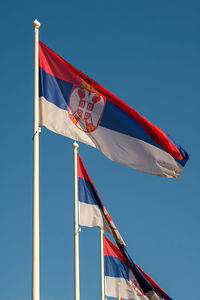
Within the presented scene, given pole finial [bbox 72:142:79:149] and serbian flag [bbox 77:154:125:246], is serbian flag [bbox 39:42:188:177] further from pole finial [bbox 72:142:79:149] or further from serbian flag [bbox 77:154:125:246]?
pole finial [bbox 72:142:79:149]

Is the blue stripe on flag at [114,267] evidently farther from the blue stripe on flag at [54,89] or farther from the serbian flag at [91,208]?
the blue stripe on flag at [54,89]

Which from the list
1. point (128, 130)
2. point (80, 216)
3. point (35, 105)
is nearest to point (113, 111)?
point (128, 130)

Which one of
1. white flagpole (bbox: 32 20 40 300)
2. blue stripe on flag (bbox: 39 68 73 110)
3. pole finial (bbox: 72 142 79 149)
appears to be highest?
blue stripe on flag (bbox: 39 68 73 110)

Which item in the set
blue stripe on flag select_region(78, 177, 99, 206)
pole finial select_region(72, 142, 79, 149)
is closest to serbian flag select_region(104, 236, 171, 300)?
blue stripe on flag select_region(78, 177, 99, 206)

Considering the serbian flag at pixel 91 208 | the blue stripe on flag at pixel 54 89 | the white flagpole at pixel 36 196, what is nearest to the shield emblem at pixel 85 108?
the blue stripe on flag at pixel 54 89

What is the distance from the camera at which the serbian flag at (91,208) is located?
2070 cm

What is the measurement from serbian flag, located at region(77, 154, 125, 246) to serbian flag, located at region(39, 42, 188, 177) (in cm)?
538

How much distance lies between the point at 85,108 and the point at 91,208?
6.22 metres

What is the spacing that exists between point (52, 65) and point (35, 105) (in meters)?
1.74

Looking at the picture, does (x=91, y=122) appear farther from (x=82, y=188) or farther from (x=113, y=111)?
(x=82, y=188)

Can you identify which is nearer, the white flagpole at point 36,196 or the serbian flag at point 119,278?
the white flagpole at point 36,196

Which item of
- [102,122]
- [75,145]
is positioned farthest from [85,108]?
[75,145]

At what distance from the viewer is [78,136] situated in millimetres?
15055

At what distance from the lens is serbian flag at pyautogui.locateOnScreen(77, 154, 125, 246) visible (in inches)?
815
